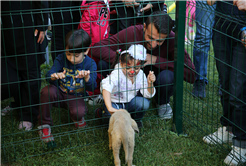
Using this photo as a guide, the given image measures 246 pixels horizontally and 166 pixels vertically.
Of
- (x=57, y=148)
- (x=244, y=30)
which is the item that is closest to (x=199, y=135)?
(x=244, y=30)

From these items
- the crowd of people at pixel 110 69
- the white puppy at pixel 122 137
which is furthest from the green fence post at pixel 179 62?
the white puppy at pixel 122 137

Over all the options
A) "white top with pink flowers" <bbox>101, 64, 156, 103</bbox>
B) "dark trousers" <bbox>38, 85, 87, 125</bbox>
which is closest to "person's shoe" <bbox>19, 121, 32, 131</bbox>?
"dark trousers" <bbox>38, 85, 87, 125</bbox>

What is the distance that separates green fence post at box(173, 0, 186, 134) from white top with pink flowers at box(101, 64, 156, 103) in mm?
272

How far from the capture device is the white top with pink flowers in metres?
2.93

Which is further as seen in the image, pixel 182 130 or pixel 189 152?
pixel 182 130

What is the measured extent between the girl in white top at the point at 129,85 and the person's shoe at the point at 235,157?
97cm

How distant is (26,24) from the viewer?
9.46 feet

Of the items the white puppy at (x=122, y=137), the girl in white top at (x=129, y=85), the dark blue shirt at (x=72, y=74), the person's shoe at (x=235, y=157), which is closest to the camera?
the white puppy at (x=122, y=137)

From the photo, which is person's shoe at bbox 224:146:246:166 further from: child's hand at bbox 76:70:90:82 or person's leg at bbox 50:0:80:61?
person's leg at bbox 50:0:80:61

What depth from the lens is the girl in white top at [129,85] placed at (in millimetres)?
2881

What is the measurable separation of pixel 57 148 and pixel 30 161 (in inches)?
11.9

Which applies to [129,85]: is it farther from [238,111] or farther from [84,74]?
[238,111]

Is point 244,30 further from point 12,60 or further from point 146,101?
point 12,60

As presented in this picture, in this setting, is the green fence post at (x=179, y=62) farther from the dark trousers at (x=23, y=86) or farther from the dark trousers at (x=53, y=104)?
the dark trousers at (x=23, y=86)
